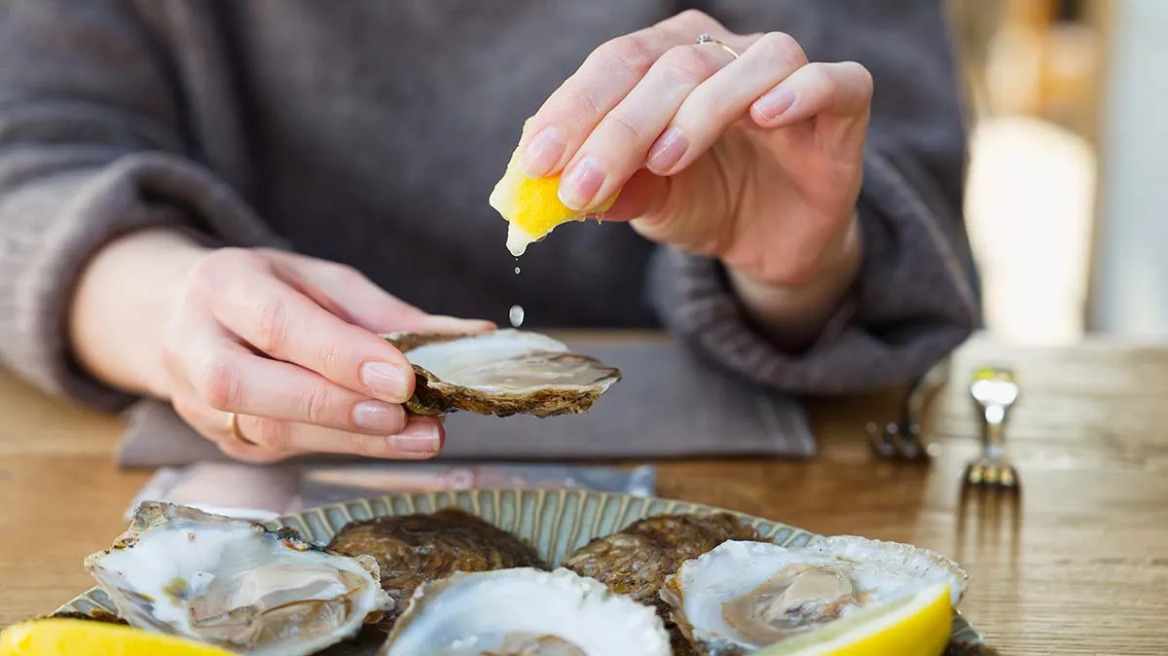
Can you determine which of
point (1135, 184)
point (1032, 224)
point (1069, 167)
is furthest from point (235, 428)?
point (1069, 167)

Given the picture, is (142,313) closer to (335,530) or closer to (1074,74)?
(335,530)

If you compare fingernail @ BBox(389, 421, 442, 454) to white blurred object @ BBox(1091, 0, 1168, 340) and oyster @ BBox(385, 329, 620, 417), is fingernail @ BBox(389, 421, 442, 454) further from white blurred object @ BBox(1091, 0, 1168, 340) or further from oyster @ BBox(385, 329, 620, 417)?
white blurred object @ BBox(1091, 0, 1168, 340)

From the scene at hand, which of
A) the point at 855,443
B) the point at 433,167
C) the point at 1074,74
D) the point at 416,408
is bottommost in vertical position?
the point at 855,443

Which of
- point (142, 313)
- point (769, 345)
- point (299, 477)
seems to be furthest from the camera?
point (769, 345)

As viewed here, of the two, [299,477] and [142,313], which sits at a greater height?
[142,313]

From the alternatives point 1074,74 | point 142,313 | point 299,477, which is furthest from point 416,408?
point 1074,74

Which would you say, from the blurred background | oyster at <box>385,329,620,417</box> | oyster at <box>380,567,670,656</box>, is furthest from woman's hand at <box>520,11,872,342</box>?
the blurred background
